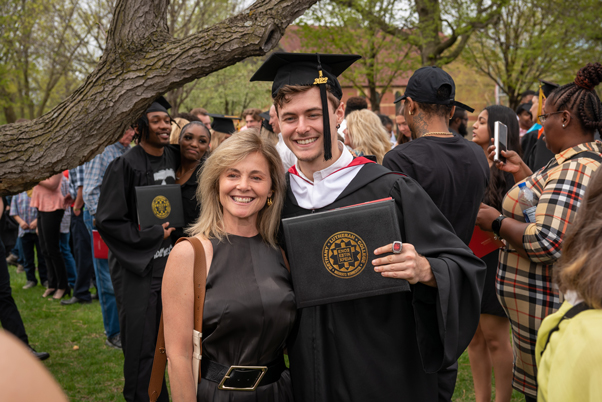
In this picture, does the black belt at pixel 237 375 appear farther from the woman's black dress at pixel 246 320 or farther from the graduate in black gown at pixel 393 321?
the graduate in black gown at pixel 393 321

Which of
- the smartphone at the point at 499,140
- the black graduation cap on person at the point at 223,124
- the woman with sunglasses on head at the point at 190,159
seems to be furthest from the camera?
the black graduation cap on person at the point at 223,124

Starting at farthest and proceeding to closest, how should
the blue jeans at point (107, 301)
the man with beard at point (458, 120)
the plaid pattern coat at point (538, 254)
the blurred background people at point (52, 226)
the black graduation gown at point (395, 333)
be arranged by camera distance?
the blurred background people at point (52, 226) → the blue jeans at point (107, 301) → the man with beard at point (458, 120) → the plaid pattern coat at point (538, 254) → the black graduation gown at point (395, 333)

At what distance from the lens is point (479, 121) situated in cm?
467

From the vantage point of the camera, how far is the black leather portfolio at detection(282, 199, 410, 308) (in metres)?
1.87

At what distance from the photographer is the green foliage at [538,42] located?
1630cm

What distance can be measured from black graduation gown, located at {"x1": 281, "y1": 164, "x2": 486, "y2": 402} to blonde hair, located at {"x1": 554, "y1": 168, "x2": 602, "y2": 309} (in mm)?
685

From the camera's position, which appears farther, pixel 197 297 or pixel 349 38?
pixel 349 38

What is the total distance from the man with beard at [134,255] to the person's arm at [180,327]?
1847mm

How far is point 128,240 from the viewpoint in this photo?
13.1ft

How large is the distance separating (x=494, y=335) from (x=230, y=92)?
82.9 ft

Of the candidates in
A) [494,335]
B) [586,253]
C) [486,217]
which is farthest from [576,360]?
[494,335]

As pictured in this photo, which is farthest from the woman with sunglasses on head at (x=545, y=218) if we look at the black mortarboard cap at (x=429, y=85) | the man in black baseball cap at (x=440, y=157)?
the black mortarboard cap at (x=429, y=85)

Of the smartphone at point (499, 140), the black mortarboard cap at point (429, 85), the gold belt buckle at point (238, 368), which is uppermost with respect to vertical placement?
the black mortarboard cap at point (429, 85)

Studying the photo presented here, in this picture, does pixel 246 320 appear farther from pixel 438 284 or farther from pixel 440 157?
pixel 440 157
